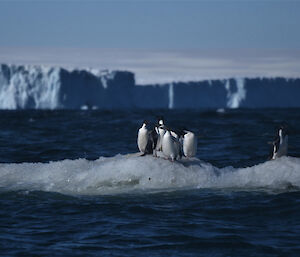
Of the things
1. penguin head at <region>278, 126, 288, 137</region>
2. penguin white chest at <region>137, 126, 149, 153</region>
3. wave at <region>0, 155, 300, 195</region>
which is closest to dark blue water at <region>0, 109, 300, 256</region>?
wave at <region>0, 155, 300, 195</region>

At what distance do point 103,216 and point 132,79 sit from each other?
7999cm

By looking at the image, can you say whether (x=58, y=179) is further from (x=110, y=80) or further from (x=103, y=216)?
(x=110, y=80)

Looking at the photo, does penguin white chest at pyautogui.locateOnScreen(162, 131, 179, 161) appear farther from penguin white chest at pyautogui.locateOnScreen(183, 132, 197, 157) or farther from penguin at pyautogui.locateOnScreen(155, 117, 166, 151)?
penguin white chest at pyautogui.locateOnScreen(183, 132, 197, 157)

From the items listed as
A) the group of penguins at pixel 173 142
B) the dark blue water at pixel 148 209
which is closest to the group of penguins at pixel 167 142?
the group of penguins at pixel 173 142

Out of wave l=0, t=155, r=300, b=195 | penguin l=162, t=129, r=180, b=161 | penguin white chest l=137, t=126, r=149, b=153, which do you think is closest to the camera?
wave l=0, t=155, r=300, b=195

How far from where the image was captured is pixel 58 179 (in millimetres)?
13398

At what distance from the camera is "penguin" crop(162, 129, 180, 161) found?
13469 mm

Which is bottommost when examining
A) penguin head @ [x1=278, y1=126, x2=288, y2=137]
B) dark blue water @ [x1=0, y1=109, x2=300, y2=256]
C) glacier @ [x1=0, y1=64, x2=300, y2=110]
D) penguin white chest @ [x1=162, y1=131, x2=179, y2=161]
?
dark blue water @ [x1=0, y1=109, x2=300, y2=256]

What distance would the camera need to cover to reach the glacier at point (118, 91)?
78.7 metres

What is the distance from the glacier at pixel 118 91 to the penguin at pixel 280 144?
65.1 meters

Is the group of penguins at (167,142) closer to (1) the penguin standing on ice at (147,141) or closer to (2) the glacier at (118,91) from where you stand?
(1) the penguin standing on ice at (147,141)

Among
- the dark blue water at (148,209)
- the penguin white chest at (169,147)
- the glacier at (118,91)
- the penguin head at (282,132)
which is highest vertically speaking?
the glacier at (118,91)

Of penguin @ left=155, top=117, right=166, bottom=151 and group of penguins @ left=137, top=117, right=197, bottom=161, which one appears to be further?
penguin @ left=155, top=117, right=166, bottom=151

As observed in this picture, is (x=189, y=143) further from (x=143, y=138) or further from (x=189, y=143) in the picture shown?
(x=143, y=138)
